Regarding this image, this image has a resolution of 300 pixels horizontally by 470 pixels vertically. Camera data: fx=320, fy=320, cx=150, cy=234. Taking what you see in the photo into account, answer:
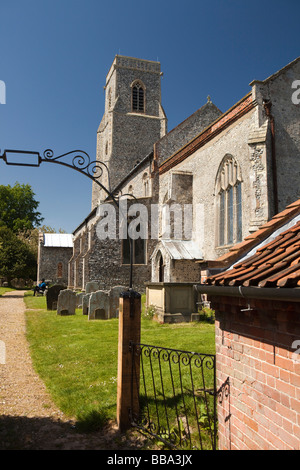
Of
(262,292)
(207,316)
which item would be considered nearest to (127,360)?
(262,292)

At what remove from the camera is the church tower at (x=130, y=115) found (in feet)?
115

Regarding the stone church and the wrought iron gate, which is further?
the stone church

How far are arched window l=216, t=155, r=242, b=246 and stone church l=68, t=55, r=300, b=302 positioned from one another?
0.04 metres

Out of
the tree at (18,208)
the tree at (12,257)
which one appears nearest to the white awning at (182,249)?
the tree at (12,257)

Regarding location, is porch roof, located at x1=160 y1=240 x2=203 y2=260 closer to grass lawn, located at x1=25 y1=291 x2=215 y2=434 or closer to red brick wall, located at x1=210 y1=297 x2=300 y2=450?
grass lawn, located at x1=25 y1=291 x2=215 y2=434

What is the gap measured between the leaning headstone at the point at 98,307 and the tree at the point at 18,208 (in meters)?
35.4

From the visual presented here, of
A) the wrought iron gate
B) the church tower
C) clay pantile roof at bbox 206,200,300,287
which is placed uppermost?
the church tower

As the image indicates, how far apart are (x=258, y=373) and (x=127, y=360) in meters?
2.10

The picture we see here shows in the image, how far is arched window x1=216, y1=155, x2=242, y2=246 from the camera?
1300cm

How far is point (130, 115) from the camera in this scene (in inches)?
1410

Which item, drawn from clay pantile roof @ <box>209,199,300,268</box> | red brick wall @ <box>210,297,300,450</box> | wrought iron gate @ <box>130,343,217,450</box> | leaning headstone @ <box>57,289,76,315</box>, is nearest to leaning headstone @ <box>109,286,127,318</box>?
leaning headstone @ <box>57,289,76,315</box>

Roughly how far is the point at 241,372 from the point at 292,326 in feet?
3.02

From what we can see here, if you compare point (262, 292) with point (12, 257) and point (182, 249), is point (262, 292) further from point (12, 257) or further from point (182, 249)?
point (12, 257)

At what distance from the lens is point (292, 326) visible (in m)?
2.34
